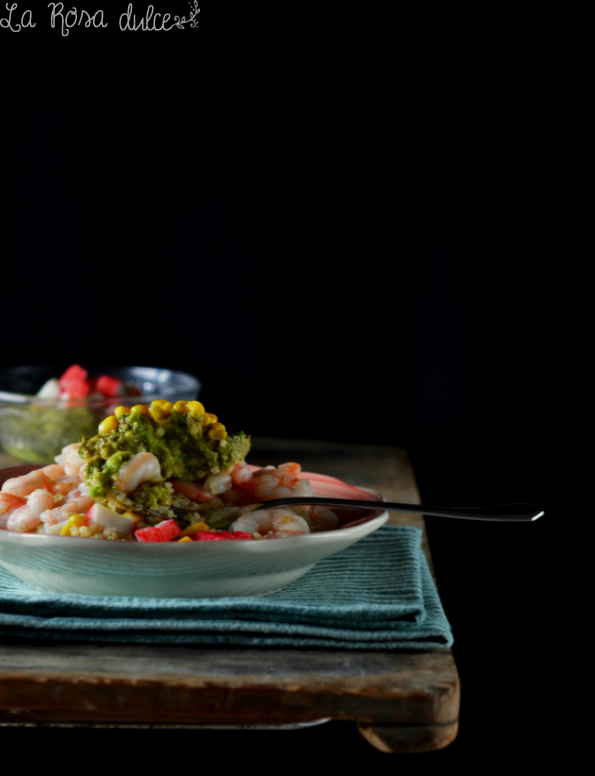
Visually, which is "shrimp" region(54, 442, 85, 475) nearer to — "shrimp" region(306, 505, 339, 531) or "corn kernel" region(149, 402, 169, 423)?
"corn kernel" region(149, 402, 169, 423)

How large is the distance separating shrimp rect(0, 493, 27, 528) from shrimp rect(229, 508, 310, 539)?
10.9 inches

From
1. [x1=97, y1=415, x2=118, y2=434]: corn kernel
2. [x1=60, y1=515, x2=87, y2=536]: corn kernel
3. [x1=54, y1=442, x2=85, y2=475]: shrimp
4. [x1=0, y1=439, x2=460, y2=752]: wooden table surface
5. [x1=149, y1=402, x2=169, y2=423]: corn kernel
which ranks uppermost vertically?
[x1=149, y1=402, x2=169, y2=423]: corn kernel

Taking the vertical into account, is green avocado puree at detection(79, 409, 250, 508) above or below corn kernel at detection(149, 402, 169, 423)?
below

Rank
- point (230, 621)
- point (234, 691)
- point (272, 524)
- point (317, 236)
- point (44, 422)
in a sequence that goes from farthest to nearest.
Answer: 1. point (317, 236)
2. point (44, 422)
3. point (272, 524)
4. point (230, 621)
5. point (234, 691)

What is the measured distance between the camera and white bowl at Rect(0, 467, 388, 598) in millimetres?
911

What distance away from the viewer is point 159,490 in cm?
100

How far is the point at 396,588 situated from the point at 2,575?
1.64ft

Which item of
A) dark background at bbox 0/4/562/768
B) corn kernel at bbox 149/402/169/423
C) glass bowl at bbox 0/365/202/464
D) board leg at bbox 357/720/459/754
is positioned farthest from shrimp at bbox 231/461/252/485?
dark background at bbox 0/4/562/768

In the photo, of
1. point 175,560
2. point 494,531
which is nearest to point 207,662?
point 175,560

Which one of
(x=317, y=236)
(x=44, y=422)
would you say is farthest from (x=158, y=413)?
(x=317, y=236)

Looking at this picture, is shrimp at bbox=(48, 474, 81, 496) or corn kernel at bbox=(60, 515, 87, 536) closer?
corn kernel at bbox=(60, 515, 87, 536)

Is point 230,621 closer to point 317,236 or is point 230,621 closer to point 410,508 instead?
point 410,508

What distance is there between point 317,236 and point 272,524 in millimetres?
1522

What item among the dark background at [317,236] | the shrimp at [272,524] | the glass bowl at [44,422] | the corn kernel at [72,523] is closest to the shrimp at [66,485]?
the corn kernel at [72,523]
